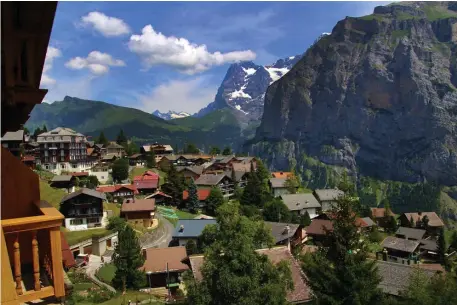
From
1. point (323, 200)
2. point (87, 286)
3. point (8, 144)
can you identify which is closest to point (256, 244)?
point (87, 286)

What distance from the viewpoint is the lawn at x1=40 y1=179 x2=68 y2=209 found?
5582 cm

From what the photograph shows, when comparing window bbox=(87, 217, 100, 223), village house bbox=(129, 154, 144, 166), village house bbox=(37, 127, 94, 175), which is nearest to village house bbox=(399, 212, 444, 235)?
window bbox=(87, 217, 100, 223)

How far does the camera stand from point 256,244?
68.9 ft

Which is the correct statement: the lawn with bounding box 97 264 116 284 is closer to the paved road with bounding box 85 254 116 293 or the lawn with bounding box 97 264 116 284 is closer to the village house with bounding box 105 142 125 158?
the paved road with bounding box 85 254 116 293

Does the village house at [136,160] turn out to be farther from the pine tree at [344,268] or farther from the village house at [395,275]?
the pine tree at [344,268]

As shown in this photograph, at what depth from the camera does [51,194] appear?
58625mm

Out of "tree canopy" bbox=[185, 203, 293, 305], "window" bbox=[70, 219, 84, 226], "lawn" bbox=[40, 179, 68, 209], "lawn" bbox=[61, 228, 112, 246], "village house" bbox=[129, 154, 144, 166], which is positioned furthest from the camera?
"village house" bbox=[129, 154, 144, 166]

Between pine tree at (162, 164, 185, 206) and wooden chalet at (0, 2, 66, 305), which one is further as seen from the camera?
pine tree at (162, 164, 185, 206)

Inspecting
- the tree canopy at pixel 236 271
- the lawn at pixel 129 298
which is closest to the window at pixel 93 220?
the lawn at pixel 129 298

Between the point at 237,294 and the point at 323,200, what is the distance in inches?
2990

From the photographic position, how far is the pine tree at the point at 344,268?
18.1 meters

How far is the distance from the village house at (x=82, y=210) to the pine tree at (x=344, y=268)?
1601 inches

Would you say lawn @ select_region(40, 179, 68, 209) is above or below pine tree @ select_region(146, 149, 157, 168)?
below

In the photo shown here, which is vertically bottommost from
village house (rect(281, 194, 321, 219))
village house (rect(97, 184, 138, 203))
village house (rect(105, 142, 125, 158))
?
village house (rect(281, 194, 321, 219))
